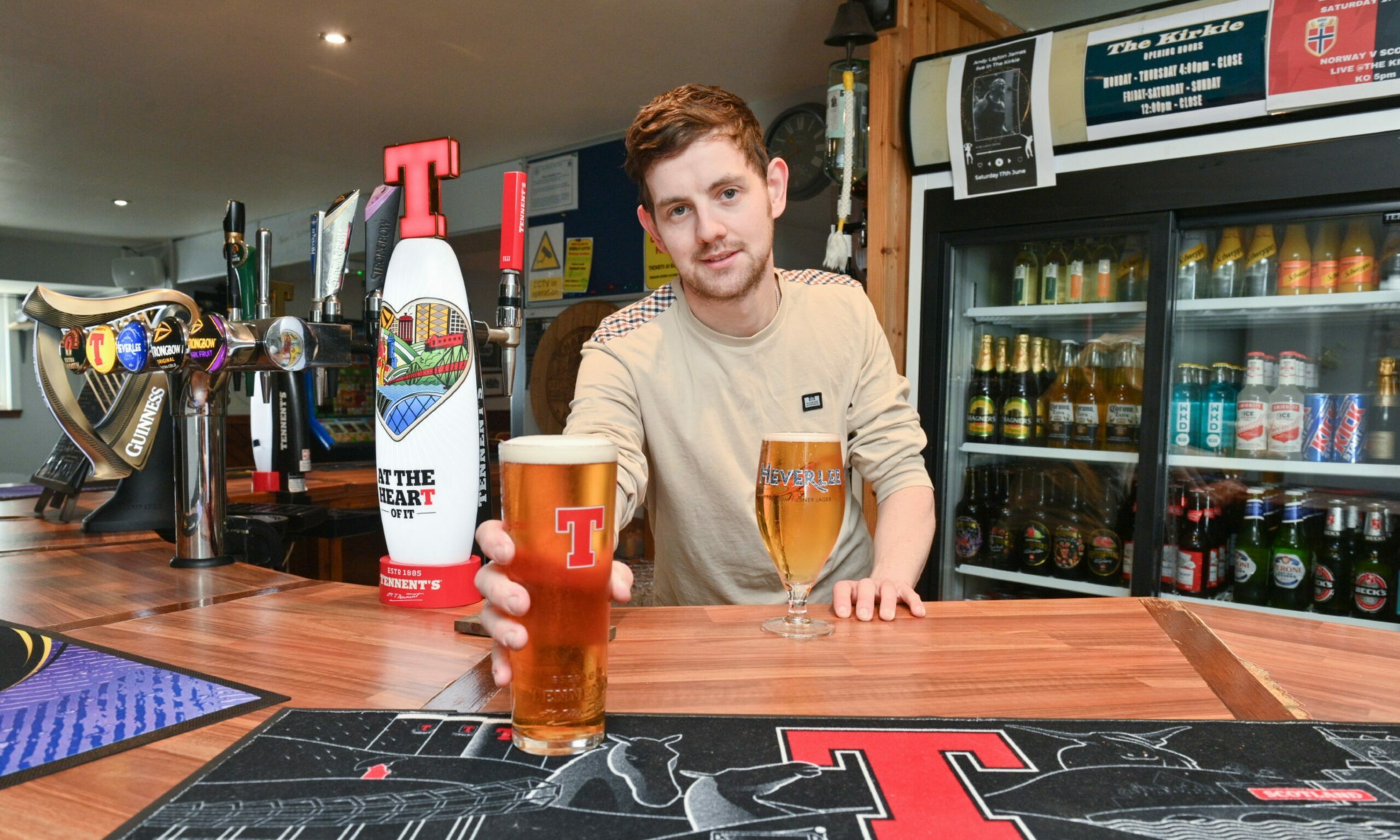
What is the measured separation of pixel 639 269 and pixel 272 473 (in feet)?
9.19

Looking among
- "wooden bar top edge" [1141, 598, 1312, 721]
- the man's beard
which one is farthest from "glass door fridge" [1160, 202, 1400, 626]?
"wooden bar top edge" [1141, 598, 1312, 721]

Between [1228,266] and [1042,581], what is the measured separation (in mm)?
1002

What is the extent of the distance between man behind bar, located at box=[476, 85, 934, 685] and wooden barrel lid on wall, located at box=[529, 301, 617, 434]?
10.6ft

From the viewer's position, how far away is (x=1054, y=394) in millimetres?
2666

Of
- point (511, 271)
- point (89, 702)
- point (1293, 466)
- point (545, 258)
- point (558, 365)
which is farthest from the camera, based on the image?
point (545, 258)

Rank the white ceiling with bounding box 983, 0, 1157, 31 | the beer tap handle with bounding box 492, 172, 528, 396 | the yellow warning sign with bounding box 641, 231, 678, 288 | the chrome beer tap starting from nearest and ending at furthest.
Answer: the beer tap handle with bounding box 492, 172, 528, 396 < the chrome beer tap < the white ceiling with bounding box 983, 0, 1157, 31 < the yellow warning sign with bounding box 641, 231, 678, 288

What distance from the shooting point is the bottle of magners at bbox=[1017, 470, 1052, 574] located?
260 cm

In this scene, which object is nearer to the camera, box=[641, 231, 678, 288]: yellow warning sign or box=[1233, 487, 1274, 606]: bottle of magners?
box=[1233, 487, 1274, 606]: bottle of magners

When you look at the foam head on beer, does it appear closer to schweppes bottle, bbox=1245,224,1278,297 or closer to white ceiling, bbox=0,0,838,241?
schweppes bottle, bbox=1245,224,1278,297

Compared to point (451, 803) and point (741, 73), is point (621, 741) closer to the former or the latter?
point (451, 803)

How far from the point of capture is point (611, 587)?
0.61m

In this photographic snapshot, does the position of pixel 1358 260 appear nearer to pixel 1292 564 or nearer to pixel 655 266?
pixel 1292 564

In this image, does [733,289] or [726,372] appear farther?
[726,372]

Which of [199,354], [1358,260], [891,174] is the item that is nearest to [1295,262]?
[1358,260]
